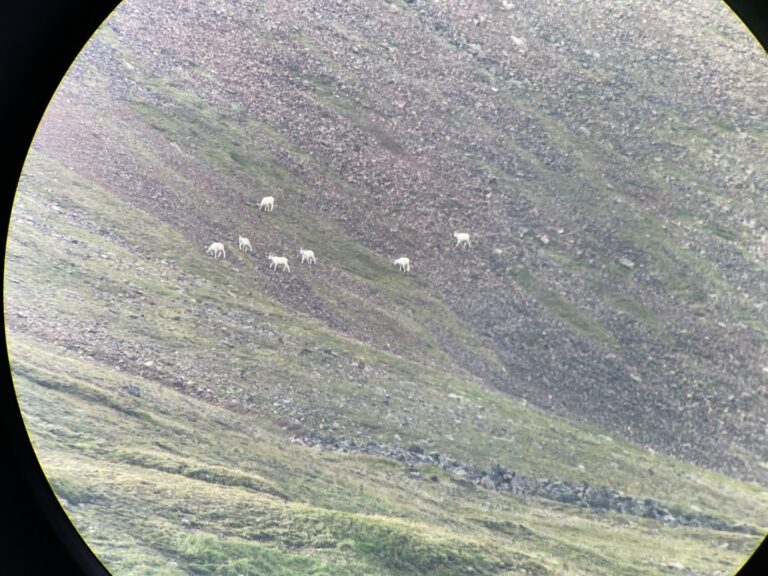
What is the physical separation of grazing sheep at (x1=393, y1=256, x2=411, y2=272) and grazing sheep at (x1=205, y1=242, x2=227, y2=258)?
2412 millimetres

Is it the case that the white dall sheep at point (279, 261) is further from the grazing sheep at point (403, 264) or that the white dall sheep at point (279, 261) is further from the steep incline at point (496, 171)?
the grazing sheep at point (403, 264)

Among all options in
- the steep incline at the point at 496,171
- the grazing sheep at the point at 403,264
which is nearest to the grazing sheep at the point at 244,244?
the steep incline at the point at 496,171

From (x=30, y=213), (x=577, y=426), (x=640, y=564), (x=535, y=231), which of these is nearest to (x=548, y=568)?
(x=640, y=564)

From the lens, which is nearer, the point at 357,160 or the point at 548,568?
the point at 548,568

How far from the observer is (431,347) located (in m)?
12.1

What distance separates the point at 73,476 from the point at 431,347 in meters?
4.70

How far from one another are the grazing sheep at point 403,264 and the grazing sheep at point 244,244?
2069mm

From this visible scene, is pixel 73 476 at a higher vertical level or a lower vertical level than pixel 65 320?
lower

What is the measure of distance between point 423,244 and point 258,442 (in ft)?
12.5

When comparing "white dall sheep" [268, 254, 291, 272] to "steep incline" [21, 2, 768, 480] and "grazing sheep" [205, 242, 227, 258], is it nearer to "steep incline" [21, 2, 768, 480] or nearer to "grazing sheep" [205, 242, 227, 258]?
"steep incline" [21, 2, 768, 480]

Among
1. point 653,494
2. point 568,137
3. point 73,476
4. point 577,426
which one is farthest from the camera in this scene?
point 568,137

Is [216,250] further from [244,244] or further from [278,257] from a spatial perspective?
[278,257]

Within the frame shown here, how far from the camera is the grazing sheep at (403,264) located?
1291 cm

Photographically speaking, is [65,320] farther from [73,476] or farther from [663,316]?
[663,316]
